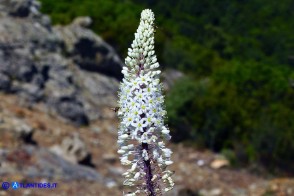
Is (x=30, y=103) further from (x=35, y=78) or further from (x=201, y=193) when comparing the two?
(x=201, y=193)

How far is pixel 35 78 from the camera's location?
22328mm

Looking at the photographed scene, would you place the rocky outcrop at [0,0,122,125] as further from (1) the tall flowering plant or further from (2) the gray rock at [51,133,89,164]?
(1) the tall flowering plant

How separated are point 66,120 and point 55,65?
105 inches

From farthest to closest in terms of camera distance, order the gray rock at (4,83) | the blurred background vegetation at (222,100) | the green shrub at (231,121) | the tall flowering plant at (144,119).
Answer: the blurred background vegetation at (222,100), the green shrub at (231,121), the gray rock at (4,83), the tall flowering plant at (144,119)

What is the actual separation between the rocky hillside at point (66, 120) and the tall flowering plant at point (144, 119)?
31.0 ft

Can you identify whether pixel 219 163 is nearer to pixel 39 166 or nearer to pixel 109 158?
pixel 109 158

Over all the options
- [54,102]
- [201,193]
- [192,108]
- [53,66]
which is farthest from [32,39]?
[201,193]

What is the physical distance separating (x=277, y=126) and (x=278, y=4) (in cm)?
7915

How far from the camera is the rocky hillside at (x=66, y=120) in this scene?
16.3 m

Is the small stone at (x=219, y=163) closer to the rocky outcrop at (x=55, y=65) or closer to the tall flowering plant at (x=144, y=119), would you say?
the rocky outcrop at (x=55, y=65)

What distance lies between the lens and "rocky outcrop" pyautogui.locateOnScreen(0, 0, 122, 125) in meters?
21.9

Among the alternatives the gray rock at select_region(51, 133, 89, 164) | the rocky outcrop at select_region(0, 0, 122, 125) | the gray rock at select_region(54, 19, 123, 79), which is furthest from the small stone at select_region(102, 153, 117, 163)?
the gray rock at select_region(54, 19, 123, 79)

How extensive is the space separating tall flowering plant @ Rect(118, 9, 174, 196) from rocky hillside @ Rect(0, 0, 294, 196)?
31.0ft

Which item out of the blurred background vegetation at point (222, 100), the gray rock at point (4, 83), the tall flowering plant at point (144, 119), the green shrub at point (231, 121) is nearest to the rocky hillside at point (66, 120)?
the gray rock at point (4, 83)
